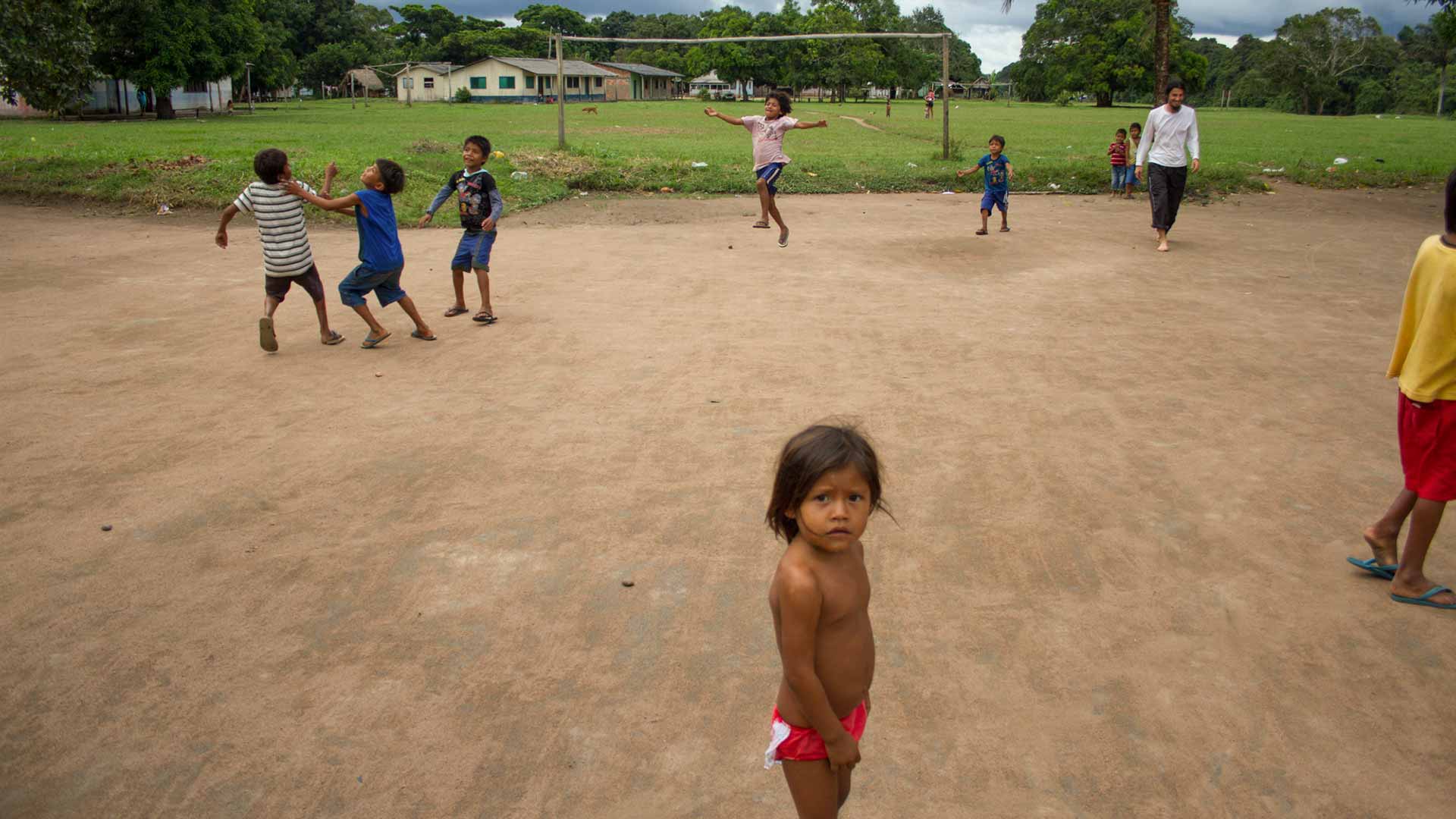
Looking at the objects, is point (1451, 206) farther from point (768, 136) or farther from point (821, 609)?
point (768, 136)

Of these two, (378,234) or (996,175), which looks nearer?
(378,234)

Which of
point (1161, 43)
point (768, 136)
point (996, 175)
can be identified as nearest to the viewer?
point (768, 136)

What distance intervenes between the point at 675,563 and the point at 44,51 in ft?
55.2

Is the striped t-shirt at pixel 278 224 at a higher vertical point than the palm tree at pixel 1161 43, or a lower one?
lower

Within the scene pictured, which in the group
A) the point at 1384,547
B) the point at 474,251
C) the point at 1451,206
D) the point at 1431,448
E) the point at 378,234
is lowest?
the point at 1384,547

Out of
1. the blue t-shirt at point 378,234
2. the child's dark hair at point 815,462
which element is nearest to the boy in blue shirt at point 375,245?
the blue t-shirt at point 378,234

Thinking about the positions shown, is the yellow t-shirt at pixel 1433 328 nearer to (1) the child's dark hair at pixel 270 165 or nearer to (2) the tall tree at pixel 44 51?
(1) the child's dark hair at pixel 270 165

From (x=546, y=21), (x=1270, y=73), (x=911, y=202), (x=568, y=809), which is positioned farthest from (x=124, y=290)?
(x=546, y=21)

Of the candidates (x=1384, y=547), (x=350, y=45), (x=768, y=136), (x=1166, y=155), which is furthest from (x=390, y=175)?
(x=350, y=45)

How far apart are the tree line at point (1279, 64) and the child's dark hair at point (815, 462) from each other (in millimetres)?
75251

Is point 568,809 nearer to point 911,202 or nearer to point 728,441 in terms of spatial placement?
point 728,441

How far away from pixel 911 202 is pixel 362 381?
38.3 feet

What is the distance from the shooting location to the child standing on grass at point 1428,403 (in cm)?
372

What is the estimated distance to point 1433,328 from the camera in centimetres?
375
